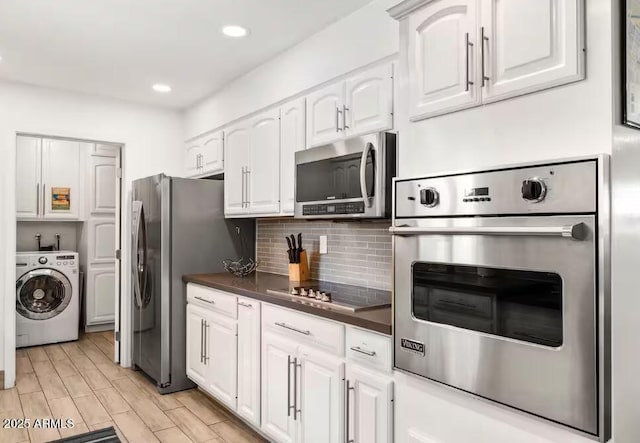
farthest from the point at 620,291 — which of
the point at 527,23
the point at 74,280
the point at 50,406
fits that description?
the point at 74,280

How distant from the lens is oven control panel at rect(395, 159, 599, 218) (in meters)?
1.27

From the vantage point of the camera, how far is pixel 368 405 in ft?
6.35

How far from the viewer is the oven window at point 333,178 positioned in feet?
7.68

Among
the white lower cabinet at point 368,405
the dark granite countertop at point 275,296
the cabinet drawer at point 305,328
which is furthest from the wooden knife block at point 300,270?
the white lower cabinet at point 368,405

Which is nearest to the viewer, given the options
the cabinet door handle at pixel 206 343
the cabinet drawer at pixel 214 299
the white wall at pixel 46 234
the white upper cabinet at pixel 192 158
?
the cabinet drawer at pixel 214 299

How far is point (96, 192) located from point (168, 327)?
2.72 meters

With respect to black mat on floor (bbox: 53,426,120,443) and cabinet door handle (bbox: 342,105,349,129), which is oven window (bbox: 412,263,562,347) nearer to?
cabinet door handle (bbox: 342,105,349,129)

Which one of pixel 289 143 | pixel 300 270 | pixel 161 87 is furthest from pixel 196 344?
pixel 161 87

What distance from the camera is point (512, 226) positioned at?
1409 mm

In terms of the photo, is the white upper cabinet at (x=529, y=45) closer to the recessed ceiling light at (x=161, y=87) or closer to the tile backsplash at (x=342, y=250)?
the tile backsplash at (x=342, y=250)

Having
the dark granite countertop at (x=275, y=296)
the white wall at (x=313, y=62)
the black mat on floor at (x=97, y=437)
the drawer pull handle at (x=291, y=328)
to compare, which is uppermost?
the white wall at (x=313, y=62)

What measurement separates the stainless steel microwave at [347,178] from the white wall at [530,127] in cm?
35

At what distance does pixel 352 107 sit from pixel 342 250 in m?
1.00

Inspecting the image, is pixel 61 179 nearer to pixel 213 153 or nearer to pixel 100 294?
pixel 100 294
